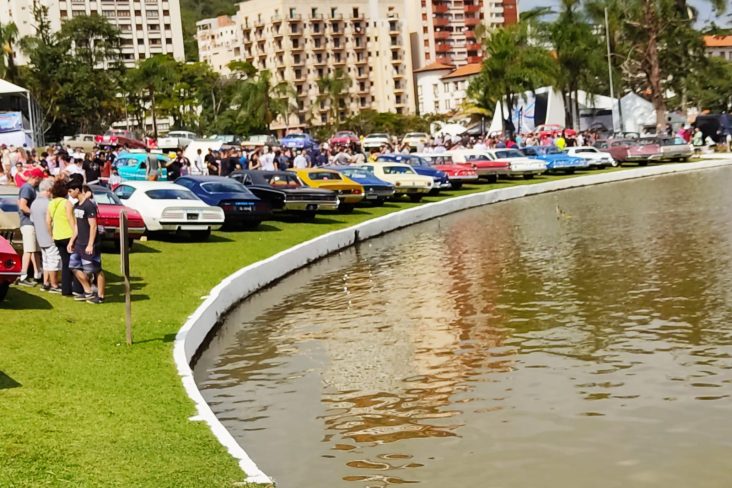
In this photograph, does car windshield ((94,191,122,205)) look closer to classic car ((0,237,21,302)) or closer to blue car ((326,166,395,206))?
classic car ((0,237,21,302))

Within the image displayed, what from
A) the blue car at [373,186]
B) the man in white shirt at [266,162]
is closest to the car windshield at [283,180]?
the blue car at [373,186]

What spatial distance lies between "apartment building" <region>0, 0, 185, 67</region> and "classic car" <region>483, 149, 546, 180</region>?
140571mm

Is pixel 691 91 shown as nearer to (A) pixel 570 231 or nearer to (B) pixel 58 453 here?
(A) pixel 570 231

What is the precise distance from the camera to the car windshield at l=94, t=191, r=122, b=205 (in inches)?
885

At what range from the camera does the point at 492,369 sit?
12453mm

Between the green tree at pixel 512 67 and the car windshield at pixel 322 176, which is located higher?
the green tree at pixel 512 67

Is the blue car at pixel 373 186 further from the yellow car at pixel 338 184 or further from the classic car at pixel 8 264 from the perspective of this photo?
the classic car at pixel 8 264

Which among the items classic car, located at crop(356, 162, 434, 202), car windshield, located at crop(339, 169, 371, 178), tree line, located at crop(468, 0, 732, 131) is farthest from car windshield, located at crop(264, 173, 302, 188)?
tree line, located at crop(468, 0, 732, 131)

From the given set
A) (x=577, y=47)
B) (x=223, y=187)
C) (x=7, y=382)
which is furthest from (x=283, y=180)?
(x=577, y=47)

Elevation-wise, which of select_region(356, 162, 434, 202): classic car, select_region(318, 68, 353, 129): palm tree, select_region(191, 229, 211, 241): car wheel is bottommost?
select_region(191, 229, 211, 241): car wheel

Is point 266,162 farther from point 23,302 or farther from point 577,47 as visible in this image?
point 577,47

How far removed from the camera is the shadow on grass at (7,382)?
11031 mm

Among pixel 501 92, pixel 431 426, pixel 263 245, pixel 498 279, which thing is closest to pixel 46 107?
pixel 501 92

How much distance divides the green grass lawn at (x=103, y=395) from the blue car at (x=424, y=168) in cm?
1997
